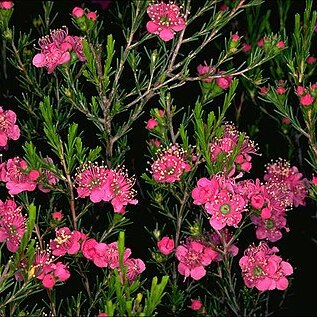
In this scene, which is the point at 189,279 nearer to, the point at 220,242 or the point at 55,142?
the point at 220,242

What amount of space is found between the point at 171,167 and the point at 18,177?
39 cm

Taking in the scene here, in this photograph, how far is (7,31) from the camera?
1.98m

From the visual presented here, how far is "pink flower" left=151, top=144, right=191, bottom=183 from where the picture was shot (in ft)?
5.83

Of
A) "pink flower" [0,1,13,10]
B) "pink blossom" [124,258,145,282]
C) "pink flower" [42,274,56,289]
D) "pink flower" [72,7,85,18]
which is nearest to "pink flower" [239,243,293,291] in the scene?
"pink blossom" [124,258,145,282]

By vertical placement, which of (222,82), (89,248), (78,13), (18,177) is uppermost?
(78,13)

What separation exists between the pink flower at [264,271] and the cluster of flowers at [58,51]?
2.30 feet

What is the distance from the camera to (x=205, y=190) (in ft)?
5.68

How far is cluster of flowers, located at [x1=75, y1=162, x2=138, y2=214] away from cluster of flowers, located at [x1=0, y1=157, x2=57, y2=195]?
0.26 feet

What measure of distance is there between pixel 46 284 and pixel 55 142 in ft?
1.15

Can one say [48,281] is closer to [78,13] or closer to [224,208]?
[224,208]

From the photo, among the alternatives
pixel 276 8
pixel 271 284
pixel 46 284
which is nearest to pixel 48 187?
pixel 46 284

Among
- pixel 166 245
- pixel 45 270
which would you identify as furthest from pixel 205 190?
pixel 45 270

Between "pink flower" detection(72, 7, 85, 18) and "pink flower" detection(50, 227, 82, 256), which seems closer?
"pink flower" detection(50, 227, 82, 256)

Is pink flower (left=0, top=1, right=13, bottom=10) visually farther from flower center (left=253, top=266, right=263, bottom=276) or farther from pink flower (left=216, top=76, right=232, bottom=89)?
flower center (left=253, top=266, right=263, bottom=276)
